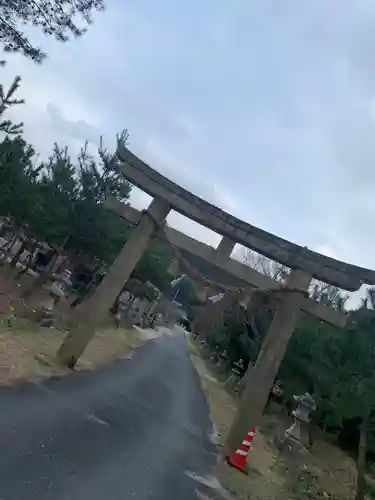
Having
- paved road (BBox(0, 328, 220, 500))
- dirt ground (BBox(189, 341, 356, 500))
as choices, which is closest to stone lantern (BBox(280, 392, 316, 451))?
dirt ground (BBox(189, 341, 356, 500))

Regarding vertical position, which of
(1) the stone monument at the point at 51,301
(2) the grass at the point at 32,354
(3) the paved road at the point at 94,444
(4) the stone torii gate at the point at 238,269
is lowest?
(3) the paved road at the point at 94,444

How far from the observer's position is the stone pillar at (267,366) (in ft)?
28.3

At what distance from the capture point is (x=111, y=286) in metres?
10.2

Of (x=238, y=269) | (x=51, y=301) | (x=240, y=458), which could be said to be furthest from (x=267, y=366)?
(x=51, y=301)

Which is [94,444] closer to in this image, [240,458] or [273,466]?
[240,458]

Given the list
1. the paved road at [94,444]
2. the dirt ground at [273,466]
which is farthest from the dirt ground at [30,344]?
the dirt ground at [273,466]

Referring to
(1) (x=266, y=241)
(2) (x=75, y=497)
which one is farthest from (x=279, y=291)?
(2) (x=75, y=497)

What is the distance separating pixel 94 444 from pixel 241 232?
4.52m

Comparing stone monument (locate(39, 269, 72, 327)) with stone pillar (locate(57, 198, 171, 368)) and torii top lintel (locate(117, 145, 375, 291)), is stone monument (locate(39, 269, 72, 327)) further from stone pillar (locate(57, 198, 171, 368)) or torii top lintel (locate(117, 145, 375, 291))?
torii top lintel (locate(117, 145, 375, 291))

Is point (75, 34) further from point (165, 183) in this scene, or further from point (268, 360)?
point (268, 360)

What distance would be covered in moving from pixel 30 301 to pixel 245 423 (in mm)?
9110

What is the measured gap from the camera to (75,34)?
844cm

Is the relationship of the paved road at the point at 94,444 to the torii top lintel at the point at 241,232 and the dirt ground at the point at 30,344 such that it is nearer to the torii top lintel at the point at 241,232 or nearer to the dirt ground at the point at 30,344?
the dirt ground at the point at 30,344

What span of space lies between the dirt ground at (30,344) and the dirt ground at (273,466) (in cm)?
351
